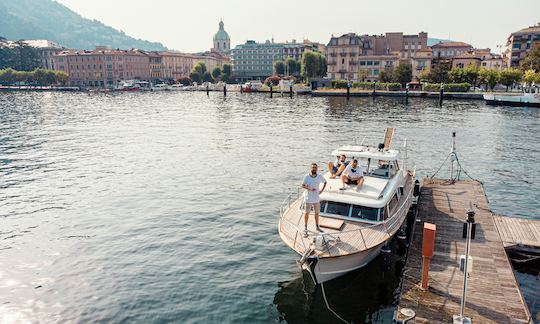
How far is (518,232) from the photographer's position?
2022 centimetres

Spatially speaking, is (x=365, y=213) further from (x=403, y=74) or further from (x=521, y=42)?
(x=521, y=42)

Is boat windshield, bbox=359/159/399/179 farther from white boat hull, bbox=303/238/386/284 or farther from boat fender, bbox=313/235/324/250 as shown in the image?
boat fender, bbox=313/235/324/250

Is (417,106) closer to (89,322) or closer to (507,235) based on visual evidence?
(507,235)

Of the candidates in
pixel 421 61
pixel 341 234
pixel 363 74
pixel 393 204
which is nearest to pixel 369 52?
pixel 421 61

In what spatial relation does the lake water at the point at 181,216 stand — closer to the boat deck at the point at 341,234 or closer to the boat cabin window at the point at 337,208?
the boat deck at the point at 341,234

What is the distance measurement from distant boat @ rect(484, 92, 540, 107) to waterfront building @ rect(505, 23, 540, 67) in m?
66.1

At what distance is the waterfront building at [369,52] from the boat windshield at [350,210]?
141910 millimetres

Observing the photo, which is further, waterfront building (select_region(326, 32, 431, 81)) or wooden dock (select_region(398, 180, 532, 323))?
waterfront building (select_region(326, 32, 431, 81))

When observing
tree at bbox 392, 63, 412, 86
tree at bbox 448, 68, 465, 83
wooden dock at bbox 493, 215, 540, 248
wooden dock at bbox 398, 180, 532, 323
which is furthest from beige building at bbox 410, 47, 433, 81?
wooden dock at bbox 398, 180, 532, 323

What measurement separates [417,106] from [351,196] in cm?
7807

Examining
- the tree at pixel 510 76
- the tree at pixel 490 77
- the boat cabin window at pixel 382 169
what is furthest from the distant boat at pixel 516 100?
the boat cabin window at pixel 382 169

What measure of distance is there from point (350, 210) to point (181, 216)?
11.3 metres

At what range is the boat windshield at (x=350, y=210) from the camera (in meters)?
17.7

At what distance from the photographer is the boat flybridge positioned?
49.6ft
